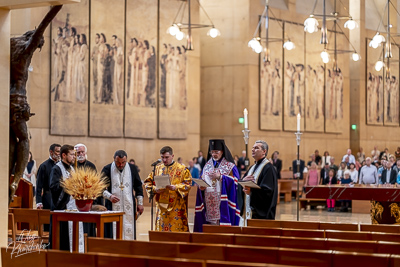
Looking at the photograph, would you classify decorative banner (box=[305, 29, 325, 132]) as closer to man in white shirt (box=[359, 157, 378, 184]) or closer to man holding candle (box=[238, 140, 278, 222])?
man in white shirt (box=[359, 157, 378, 184])

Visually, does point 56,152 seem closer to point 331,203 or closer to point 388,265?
point 388,265

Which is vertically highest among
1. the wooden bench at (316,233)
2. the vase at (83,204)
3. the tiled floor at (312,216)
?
the vase at (83,204)

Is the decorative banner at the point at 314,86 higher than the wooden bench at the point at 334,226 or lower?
higher

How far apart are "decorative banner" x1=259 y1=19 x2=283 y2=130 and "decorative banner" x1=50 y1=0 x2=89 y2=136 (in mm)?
8866

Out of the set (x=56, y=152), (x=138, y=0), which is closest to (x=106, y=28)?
(x=138, y=0)

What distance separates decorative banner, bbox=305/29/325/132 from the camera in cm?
3101

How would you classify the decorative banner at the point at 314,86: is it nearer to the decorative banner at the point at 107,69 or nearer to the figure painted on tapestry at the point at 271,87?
the figure painted on tapestry at the point at 271,87

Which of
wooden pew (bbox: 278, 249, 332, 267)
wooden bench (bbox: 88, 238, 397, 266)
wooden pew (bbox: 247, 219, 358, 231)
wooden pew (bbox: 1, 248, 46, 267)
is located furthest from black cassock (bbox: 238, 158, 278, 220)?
wooden pew (bbox: 1, 248, 46, 267)

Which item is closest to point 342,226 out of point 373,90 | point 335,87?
point 335,87

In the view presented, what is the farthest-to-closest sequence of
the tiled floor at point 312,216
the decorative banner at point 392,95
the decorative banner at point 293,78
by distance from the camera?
the decorative banner at point 392,95 < the decorative banner at point 293,78 < the tiled floor at point 312,216

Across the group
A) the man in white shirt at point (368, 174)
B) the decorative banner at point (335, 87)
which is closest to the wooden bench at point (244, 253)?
the man in white shirt at point (368, 174)

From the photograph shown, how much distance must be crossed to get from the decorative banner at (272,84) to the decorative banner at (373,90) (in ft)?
25.6

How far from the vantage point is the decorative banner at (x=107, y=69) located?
2194 centimetres

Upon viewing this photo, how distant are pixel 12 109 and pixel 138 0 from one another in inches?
669
